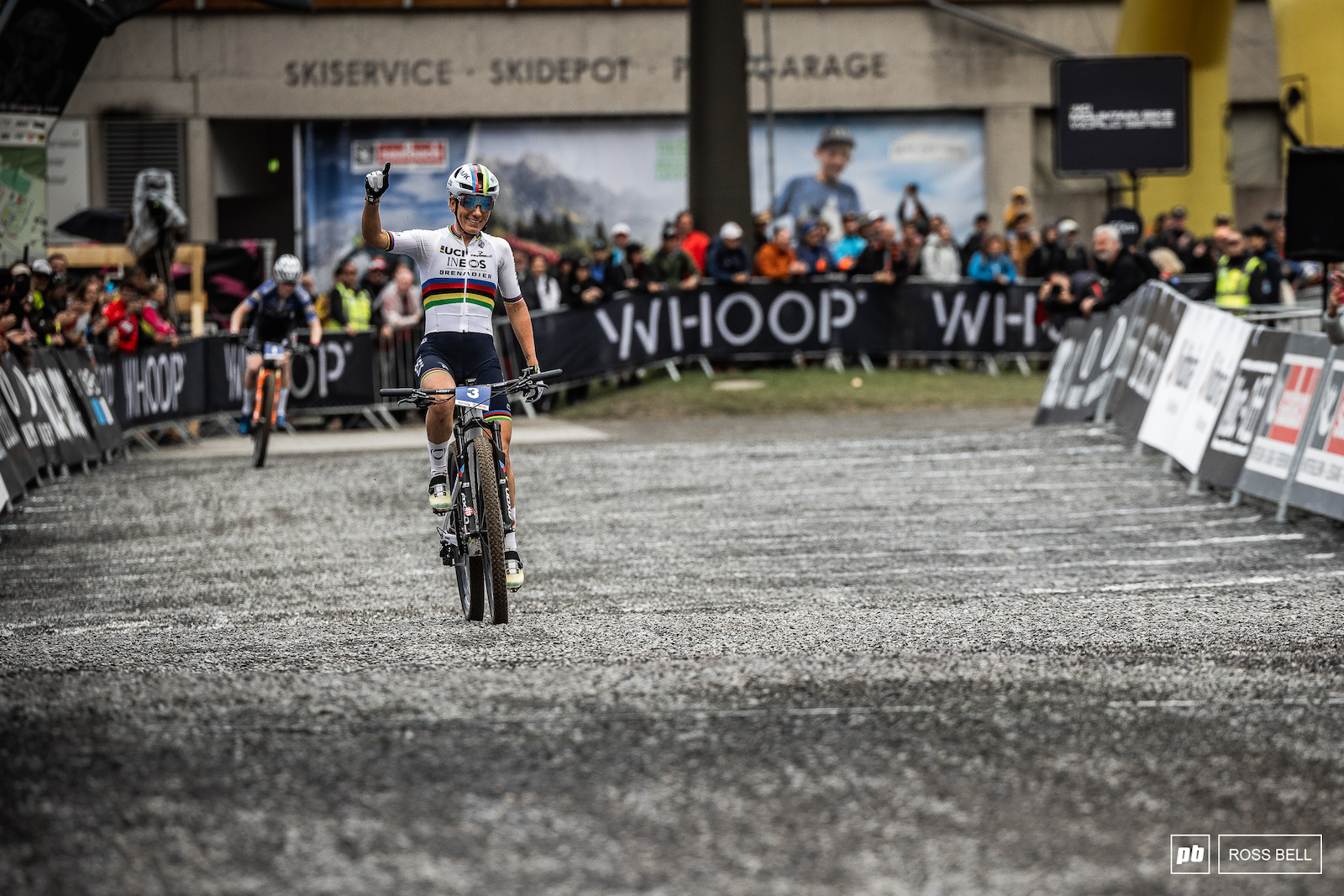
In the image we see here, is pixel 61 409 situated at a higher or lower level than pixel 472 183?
lower

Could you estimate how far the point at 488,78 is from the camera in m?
33.9

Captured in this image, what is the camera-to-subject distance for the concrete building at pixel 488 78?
33531mm

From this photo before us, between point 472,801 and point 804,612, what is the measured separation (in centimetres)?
374

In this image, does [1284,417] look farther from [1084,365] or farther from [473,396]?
[1084,365]

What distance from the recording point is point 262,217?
34.9 metres

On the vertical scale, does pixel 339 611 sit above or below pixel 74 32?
below

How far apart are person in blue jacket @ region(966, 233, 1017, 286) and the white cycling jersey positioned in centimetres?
1732

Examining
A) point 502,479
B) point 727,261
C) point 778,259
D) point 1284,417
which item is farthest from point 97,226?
point 502,479

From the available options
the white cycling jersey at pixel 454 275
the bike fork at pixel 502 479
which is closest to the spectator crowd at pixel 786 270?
the white cycling jersey at pixel 454 275

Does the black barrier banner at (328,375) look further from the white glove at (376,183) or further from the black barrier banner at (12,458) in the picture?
the white glove at (376,183)

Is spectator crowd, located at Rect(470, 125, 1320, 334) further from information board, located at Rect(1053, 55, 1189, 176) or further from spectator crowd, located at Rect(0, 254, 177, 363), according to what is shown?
spectator crowd, located at Rect(0, 254, 177, 363)

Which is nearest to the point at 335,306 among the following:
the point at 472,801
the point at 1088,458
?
the point at 1088,458

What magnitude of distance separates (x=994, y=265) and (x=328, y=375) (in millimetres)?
9891

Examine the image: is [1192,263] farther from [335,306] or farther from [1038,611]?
[1038,611]
